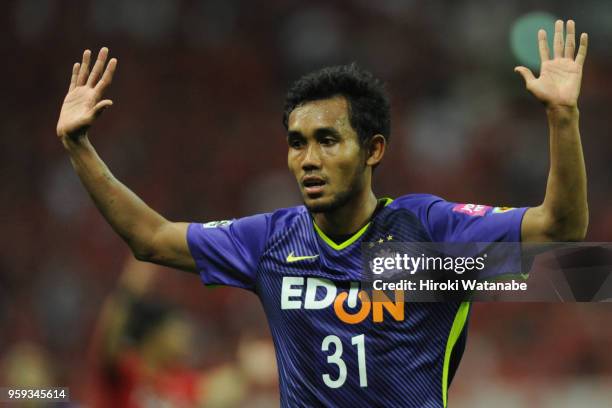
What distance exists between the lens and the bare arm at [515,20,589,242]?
301 cm

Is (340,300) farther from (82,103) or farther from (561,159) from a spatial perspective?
(82,103)

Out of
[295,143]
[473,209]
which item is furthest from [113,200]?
[473,209]

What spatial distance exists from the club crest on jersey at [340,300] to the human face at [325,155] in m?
0.30

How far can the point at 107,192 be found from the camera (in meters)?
3.80

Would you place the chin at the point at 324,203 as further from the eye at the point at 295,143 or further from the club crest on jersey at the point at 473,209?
→ the club crest on jersey at the point at 473,209

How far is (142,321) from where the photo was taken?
24.0 ft

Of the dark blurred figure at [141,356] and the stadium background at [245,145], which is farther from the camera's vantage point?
the stadium background at [245,145]

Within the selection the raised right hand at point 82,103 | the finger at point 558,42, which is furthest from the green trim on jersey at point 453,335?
the raised right hand at point 82,103

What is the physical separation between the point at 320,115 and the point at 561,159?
1.05 metres

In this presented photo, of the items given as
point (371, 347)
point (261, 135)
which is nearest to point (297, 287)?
point (371, 347)

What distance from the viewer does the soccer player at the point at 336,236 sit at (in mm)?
3432

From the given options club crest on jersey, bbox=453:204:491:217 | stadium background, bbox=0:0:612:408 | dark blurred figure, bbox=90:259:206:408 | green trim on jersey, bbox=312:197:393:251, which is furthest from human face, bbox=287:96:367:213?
stadium background, bbox=0:0:612:408

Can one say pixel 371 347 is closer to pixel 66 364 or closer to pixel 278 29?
pixel 66 364

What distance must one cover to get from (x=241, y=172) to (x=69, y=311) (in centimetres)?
233
